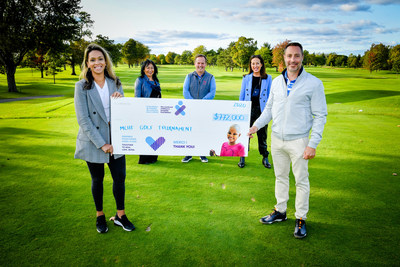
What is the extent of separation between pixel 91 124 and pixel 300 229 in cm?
298

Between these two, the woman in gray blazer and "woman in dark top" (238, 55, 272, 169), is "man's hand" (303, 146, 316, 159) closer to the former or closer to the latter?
"woman in dark top" (238, 55, 272, 169)

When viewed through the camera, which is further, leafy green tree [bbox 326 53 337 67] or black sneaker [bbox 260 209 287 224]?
leafy green tree [bbox 326 53 337 67]

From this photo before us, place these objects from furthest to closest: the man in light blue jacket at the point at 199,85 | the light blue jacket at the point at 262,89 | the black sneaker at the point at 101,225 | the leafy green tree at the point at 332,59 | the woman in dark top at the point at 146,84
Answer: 1. the leafy green tree at the point at 332,59
2. the man in light blue jacket at the point at 199,85
3. the woman in dark top at the point at 146,84
4. the light blue jacket at the point at 262,89
5. the black sneaker at the point at 101,225

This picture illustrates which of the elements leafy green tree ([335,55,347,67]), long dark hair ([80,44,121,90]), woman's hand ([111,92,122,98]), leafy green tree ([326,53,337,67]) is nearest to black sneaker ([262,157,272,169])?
woman's hand ([111,92,122,98])

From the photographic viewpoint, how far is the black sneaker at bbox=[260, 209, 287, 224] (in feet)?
10.2

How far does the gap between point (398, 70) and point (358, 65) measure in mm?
35501

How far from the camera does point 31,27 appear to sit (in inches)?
861

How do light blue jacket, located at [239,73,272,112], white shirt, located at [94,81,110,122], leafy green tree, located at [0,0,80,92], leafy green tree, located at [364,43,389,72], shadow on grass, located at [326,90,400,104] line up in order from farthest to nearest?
leafy green tree, located at [364,43,389,72], leafy green tree, located at [0,0,80,92], shadow on grass, located at [326,90,400,104], light blue jacket, located at [239,73,272,112], white shirt, located at [94,81,110,122]

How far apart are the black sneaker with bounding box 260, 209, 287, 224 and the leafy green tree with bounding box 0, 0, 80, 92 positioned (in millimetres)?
25951

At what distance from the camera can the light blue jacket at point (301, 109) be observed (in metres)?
2.63

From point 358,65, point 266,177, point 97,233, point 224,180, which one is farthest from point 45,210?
point 358,65

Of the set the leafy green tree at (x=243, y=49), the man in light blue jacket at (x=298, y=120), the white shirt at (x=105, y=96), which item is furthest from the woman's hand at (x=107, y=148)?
the leafy green tree at (x=243, y=49)

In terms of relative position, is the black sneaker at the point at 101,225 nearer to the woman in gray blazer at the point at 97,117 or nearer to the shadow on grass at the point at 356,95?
the woman in gray blazer at the point at 97,117

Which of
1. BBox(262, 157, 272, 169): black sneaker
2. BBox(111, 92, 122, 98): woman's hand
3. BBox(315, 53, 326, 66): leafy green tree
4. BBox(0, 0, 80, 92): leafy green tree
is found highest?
BBox(315, 53, 326, 66): leafy green tree
